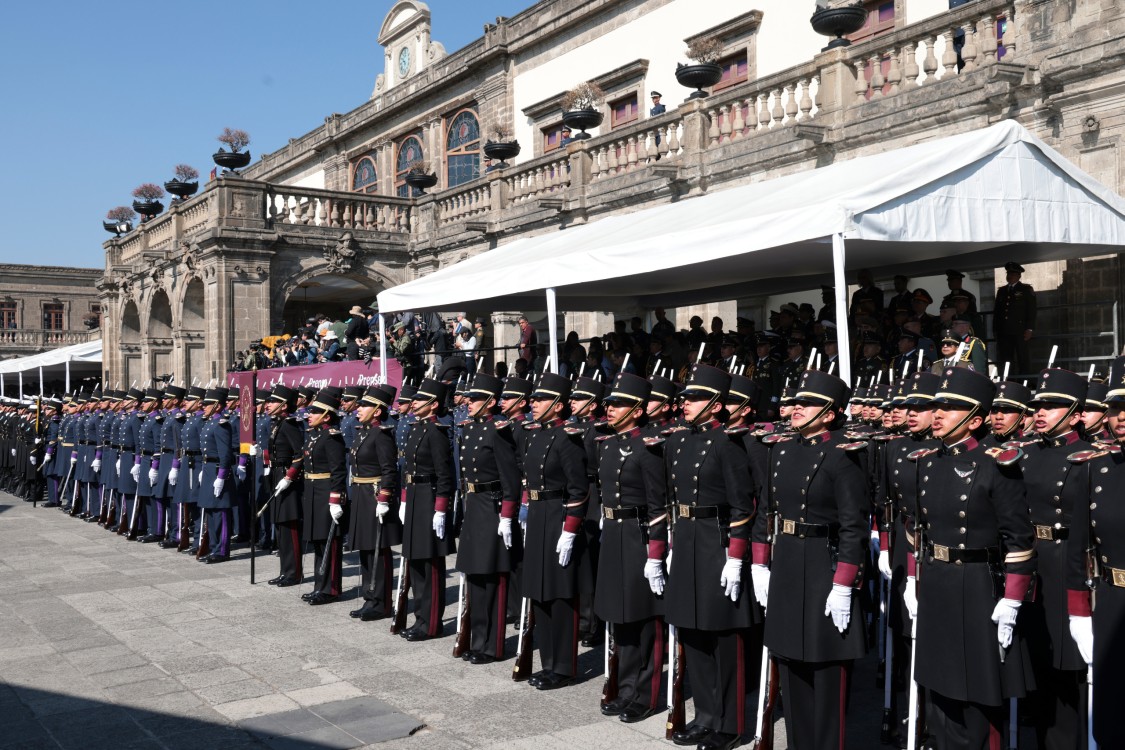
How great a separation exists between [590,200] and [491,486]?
9.65 meters

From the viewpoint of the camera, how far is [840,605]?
487cm

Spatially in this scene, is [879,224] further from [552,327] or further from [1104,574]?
[552,327]

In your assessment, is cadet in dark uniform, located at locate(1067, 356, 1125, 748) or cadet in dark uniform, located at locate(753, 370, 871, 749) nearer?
cadet in dark uniform, located at locate(1067, 356, 1125, 748)

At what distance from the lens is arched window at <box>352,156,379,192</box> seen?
32.0 metres

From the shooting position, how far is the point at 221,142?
22844 mm

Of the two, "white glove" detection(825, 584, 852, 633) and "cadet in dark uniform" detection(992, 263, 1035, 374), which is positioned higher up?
"cadet in dark uniform" detection(992, 263, 1035, 374)

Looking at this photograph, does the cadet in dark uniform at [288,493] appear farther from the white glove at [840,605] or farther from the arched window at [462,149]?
the arched window at [462,149]

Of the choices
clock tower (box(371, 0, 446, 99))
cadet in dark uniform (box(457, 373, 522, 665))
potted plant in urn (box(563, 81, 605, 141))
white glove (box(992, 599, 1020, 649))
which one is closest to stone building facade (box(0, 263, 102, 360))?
clock tower (box(371, 0, 446, 99))

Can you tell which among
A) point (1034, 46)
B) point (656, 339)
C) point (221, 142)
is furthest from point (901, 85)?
point (221, 142)

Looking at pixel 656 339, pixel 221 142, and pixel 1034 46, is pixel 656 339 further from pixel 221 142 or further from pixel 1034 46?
pixel 221 142

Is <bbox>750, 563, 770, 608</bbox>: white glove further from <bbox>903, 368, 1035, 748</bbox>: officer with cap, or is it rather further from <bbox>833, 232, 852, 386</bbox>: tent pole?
<bbox>833, 232, 852, 386</bbox>: tent pole

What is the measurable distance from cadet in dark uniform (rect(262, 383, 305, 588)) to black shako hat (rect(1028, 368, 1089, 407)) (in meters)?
6.83

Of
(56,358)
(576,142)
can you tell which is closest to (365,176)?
(56,358)

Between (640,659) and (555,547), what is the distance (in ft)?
3.22
